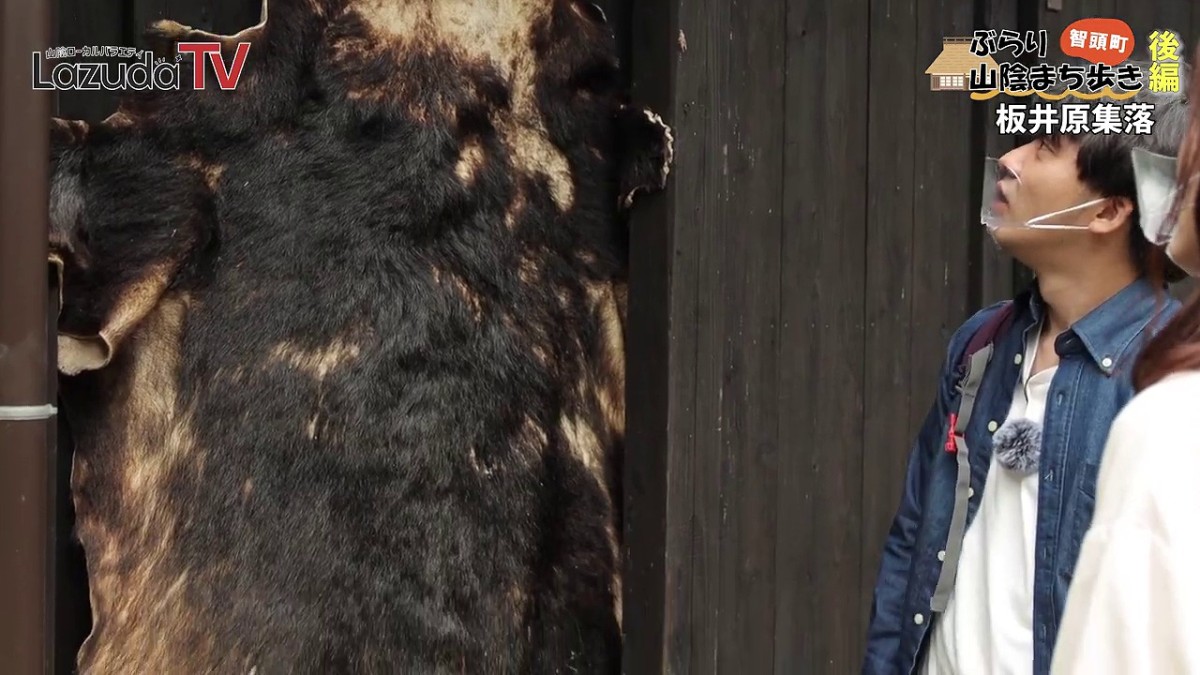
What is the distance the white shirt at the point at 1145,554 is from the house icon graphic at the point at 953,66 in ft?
8.49

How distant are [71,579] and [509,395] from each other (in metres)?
0.91

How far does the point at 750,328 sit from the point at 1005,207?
1.01 m

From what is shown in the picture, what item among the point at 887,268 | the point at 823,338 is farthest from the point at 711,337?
the point at 887,268

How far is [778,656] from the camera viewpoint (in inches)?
128

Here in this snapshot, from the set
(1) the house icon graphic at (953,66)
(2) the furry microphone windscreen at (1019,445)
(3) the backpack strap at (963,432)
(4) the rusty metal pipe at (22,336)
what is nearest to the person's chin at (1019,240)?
(3) the backpack strap at (963,432)

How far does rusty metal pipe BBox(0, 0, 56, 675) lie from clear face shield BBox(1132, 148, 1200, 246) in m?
1.63

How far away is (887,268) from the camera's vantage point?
3.44m

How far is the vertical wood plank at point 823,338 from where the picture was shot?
3.22 metres

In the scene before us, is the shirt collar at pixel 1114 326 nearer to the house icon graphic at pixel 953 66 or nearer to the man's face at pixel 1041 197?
the man's face at pixel 1041 197

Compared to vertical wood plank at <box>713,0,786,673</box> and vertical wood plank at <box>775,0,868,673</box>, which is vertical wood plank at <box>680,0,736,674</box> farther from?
vertical wood plank at <box>775,0,868,673</box>

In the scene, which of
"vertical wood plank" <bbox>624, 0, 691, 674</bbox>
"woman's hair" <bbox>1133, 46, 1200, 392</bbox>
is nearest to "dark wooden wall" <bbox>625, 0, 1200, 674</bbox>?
"vertical wood plank" <bbox>624, 0, 691, 674</bbox>

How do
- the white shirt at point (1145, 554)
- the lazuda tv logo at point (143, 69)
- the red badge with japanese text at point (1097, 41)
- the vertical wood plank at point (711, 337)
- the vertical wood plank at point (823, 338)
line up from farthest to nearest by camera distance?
1. the red badge with japanese text at point (1097, 41)
2. the vertical wood plank at point (823, 338)
3. the vertical wood plank at point (711, 337)
4. the lazuda tv logo at point (143, 69)
5. the white shirt at point (1145, 554)

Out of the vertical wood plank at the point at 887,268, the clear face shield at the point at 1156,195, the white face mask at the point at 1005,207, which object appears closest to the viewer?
the clear face shield at the point at 1156,195

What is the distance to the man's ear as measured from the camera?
6.78 feet
